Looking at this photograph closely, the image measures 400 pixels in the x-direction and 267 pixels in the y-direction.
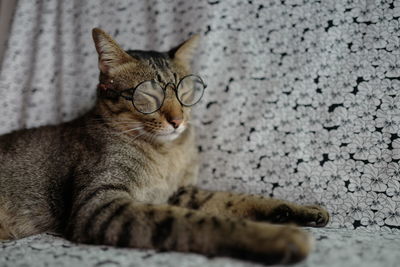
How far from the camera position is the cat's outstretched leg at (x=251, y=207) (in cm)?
122

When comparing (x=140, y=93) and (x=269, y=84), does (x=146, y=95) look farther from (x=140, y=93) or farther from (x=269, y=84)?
(x=269, y=84)

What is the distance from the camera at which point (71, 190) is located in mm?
1198

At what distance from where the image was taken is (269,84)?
4.83ft

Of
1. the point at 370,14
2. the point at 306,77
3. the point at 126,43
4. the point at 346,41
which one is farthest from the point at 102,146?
the point at 370,14

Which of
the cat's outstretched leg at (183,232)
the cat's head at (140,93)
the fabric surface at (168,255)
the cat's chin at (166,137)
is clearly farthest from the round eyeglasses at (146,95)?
the fabric surface at (168,255)

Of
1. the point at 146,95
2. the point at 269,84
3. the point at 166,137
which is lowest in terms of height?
the point at 166,137

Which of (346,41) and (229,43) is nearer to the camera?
(346,41)

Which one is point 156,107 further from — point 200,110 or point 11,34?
point 11,34

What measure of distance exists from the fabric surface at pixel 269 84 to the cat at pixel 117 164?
157mm

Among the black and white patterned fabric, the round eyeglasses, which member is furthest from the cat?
the black and white patterned fabric

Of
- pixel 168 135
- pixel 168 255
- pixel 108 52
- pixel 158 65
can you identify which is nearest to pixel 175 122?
pixel 168 135

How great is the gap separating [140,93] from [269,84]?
565 mm

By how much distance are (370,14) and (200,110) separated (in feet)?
2.52

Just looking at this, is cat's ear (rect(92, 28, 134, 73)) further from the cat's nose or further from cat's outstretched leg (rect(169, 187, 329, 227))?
cat's outstretched leg (rect(169, 187, 329, 227))
